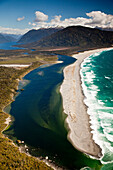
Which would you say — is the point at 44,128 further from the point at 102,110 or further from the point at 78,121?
the point at 102,110

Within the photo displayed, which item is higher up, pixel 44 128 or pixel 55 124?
pixel 55 124

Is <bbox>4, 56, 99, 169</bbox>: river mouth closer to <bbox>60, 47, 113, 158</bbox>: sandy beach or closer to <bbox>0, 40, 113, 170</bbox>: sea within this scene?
<bbox>0, 40, 113, 170</bbox>: sea

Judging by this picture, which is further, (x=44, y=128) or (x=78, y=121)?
(x=78, y=121)

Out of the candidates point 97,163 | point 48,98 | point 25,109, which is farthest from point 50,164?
point 48,98

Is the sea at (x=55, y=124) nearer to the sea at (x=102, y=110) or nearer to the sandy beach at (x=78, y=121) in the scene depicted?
the sea at (x=102, y=110)

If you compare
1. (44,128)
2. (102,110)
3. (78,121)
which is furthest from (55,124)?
(102,110)

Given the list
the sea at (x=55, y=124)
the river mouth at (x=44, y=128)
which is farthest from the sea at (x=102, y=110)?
the river mouth at (x=44, y=128)

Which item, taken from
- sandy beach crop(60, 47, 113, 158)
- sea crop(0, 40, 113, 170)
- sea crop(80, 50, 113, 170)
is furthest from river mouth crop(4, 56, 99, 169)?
sea crop(80, 50, 113, 170)

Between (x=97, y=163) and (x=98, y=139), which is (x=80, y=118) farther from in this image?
(x=97, y=163)
